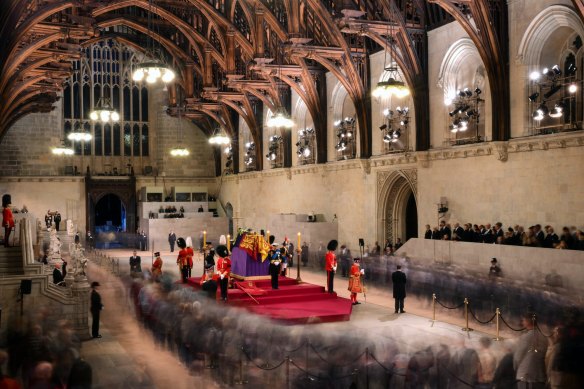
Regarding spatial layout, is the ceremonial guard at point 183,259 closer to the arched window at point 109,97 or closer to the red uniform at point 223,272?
the red uniform at point 223,272

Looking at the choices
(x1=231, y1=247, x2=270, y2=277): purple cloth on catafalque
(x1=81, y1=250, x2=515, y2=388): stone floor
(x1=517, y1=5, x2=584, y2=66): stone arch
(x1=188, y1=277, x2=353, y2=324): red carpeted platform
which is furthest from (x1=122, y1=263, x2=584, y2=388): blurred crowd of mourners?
(x1=517, y1=5, x2=584, y2=66): stone arch

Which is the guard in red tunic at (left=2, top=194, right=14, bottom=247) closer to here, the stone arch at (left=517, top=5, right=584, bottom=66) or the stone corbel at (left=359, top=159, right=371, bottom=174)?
the stone corbel at (left=359, top=159, right=371, bottom=174)

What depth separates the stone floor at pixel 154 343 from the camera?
Result: 9328 mm

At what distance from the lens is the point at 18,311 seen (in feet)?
40.0

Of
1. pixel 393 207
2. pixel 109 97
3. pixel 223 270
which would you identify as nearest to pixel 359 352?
pixel 223 270

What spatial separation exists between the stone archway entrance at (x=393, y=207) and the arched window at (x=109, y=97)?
2126 cm

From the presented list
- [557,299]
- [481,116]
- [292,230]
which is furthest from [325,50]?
[557,299]

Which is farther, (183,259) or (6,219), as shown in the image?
(183,259)

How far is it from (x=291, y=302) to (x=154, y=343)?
15.6 ft

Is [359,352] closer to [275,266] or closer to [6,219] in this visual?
[275,266]

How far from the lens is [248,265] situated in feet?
55.4

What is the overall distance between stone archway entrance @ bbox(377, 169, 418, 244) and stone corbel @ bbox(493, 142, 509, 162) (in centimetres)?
580

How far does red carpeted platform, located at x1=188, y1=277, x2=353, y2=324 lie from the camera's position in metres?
14.0

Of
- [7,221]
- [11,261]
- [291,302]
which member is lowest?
[291,302]
